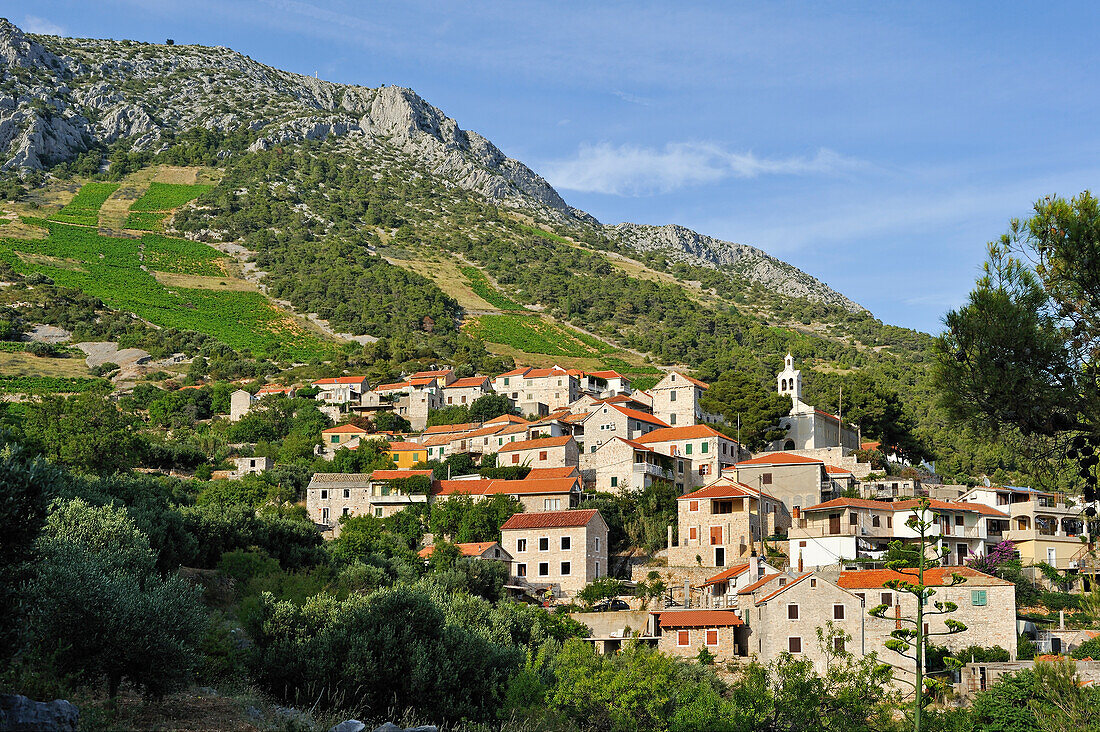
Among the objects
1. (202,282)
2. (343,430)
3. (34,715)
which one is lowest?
(34,715)

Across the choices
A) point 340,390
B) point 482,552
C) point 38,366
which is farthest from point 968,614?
point 38,366

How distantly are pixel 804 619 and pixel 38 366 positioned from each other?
90309 mm

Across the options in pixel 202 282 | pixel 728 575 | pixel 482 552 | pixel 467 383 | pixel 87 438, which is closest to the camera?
pixel 728 575

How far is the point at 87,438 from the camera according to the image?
58.8 metres

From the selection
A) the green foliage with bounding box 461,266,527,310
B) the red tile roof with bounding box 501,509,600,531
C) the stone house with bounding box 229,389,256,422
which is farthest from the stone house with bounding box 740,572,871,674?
the green foliage with bounding box 461,266,527,310

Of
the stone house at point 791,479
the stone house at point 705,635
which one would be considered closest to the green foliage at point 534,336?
the stone house at point 791,479

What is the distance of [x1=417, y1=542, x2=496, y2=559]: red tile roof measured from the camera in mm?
54188

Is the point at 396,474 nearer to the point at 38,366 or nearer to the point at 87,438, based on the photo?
the point at 87,438

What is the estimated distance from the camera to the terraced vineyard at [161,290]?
124438 mm

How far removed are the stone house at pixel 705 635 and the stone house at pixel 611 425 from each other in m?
28.3

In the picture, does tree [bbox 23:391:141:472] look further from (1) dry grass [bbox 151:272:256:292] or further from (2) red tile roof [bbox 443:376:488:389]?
(1) dry grass [bbox 151:272:256:292]

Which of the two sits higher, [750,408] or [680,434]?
[750,408]

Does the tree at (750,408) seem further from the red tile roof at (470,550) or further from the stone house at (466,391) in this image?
the red tile roof at (470,550)

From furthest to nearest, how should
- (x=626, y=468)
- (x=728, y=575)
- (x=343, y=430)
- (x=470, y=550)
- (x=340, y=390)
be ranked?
(x=340, y=390) → (x=343, y=430) → (x=626, y=468) → (x=470, y=550) → (x=728, y=575)
